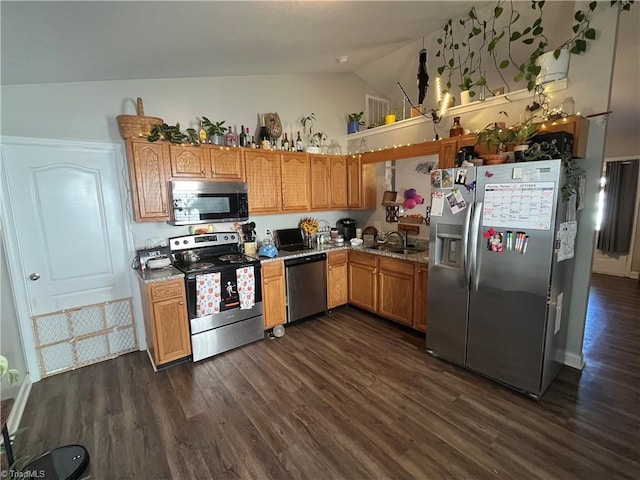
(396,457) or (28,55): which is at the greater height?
(28,55)

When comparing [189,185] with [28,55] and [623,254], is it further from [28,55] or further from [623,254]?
[623,254]

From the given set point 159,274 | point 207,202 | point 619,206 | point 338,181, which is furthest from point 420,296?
point 619,206

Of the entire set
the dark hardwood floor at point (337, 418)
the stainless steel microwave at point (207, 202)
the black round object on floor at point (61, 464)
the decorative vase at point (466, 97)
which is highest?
the decorative vase at point (466, 97)

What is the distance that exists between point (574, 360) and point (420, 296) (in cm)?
143

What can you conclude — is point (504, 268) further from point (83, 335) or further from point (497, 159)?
point (83, 335)

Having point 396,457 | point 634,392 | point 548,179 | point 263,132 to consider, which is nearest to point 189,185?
point 263,132

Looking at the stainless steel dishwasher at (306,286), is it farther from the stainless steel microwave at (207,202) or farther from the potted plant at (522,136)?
the potted plant at (522,136)

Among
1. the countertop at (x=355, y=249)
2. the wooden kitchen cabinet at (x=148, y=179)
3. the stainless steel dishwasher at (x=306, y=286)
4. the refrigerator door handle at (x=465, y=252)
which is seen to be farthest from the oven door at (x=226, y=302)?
the refrigerator door handle at (x=465, y=252)

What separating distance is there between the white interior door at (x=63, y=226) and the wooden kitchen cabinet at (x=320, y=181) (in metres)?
2.24

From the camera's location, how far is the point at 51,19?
1639 mm

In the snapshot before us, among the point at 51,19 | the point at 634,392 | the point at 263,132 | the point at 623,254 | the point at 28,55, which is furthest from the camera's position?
the point at 623,254

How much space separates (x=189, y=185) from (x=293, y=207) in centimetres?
132

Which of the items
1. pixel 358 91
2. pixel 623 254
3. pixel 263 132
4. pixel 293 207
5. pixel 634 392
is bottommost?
pixel 634 392

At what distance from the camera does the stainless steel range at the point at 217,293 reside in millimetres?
2854
